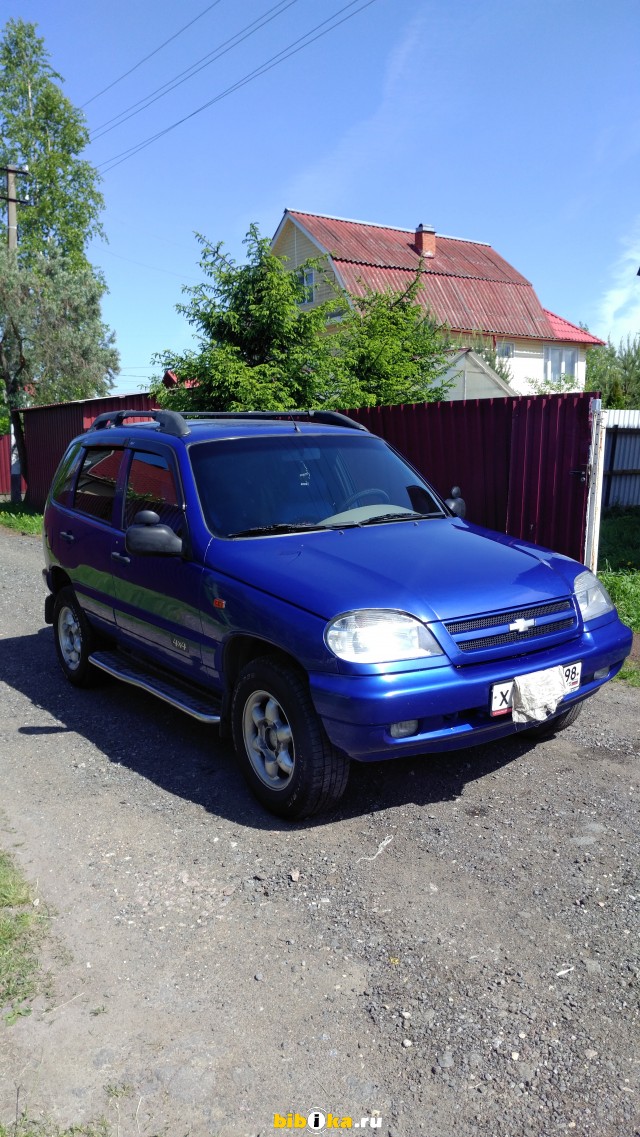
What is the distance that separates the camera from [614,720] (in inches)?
213

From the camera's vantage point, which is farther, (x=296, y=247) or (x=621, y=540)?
(x=296, y=247)

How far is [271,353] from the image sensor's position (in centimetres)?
1091

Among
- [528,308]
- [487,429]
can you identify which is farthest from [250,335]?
[528,308]

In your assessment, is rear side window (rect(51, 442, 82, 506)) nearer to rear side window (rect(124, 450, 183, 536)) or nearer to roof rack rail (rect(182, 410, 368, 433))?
roof rack rail (rect(182, 410, 368, 433))

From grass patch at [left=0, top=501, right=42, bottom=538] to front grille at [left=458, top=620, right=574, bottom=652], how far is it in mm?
13759

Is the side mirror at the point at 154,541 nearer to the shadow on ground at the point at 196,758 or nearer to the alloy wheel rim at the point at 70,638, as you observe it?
the shadow on ground at the point at 196,758

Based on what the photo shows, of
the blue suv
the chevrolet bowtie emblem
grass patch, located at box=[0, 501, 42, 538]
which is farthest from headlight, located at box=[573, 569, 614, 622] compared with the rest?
grass patch, located at box=[0, 501, 42, 538]

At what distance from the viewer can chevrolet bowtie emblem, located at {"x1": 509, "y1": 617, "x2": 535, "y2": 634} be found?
391cm

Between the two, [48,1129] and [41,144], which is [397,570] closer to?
[48,1129]

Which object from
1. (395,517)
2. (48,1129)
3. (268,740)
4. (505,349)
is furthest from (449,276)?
(48,1129)

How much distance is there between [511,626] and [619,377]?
105ft

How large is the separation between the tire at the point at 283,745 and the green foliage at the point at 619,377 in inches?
1063

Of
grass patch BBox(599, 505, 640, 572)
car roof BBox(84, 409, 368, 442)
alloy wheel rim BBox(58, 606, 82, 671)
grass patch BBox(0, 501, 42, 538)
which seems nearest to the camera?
car roof BBox(84, 409, 368, 442)

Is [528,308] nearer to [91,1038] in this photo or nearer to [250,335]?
[250,335]
